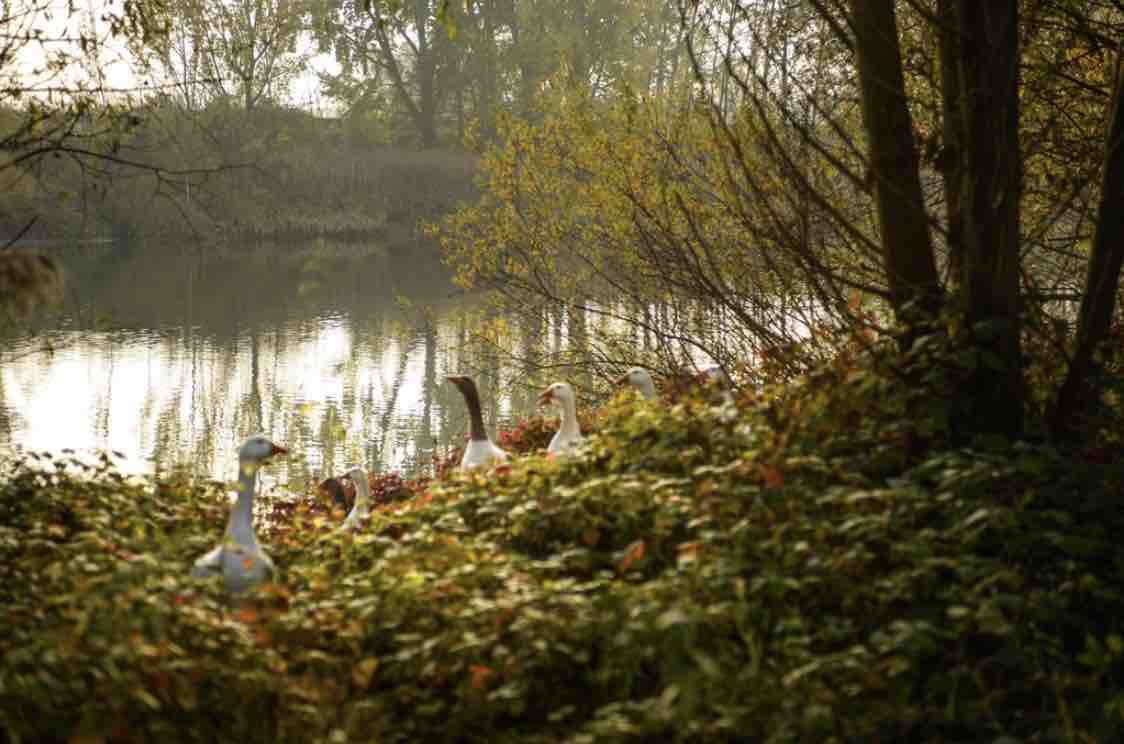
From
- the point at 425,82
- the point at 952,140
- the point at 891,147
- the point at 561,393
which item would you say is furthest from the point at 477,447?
the point at 425,82

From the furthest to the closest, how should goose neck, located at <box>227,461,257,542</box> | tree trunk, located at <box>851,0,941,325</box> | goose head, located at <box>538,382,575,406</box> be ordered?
goose head, located at <box>538,382,575,406</box>
tree trunk, located at <box>851,0,941,325</box>
goose neck, located at <box>227,461,257,542</box>

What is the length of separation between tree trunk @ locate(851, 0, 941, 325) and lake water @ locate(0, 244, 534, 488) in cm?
575

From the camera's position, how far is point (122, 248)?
1511 inches

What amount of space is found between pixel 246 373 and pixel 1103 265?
57.4ft

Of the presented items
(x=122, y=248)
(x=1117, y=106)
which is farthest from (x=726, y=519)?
(x=122, y=248)

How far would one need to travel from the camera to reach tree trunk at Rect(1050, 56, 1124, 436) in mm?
6047

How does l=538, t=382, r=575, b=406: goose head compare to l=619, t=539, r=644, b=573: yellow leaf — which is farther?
l=538, t=382, r=575, b=406: goose head

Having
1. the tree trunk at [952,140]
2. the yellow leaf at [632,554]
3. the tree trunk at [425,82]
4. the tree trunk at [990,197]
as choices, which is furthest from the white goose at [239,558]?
the tree trunk at [425,82]

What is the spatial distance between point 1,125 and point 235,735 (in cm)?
697

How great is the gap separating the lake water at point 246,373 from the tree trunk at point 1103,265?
651 centimetres

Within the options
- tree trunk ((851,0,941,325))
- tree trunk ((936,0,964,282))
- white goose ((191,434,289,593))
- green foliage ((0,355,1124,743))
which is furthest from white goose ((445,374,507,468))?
tree trunk ((936,0,964,282))

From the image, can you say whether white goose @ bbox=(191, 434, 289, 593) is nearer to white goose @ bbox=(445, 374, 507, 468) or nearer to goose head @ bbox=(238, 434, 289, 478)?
goose head @ bbox=(238, 434, 289, 478)

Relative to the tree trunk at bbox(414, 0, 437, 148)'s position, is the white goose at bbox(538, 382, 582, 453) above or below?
below

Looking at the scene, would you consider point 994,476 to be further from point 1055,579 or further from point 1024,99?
point 1024,99
